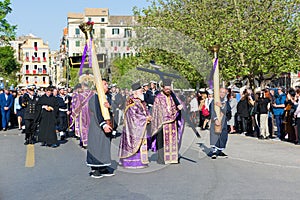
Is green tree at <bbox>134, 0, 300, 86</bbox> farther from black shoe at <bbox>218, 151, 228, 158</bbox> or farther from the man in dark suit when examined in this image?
black shoe at <bbox>218, 151, 228, 158</bbox>

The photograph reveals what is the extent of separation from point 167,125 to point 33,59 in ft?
373

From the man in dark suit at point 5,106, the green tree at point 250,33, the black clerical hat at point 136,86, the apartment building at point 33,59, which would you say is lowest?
the man in dark suit at point 5,106

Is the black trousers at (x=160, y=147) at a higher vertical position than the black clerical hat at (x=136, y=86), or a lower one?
lower

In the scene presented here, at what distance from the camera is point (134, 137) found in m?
10.3

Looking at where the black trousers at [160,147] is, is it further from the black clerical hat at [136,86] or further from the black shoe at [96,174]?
the black shoe at [96,174]

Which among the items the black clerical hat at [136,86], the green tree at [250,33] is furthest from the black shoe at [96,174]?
the green tree at [250,33]

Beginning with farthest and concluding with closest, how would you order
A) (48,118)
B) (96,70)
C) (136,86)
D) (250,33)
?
(250,33), (48,118), (136,86), (96,70)

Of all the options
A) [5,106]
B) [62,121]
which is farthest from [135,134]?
[5,106]

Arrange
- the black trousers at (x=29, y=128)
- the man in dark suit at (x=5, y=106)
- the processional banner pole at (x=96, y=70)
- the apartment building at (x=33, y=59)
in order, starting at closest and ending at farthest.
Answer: the processional banner pole at (x=96, y=70) → the black trousers at (x=29, y=128) → the man in dark suit at (x=5, y=106) → the apartment building at (x=33, y=59)

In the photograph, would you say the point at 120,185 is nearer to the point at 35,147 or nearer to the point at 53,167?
A: the point at 53,167

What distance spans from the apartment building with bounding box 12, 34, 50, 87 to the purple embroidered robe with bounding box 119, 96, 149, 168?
111513 mm

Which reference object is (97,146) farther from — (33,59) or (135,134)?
(33,59)

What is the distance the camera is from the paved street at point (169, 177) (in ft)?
25.2

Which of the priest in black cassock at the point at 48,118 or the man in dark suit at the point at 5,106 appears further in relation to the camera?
the man in dark suit at the point at 5,106
